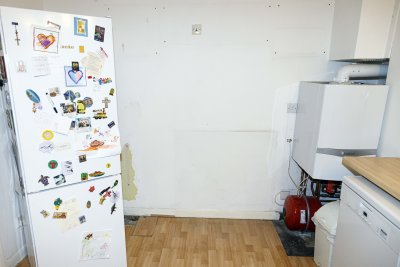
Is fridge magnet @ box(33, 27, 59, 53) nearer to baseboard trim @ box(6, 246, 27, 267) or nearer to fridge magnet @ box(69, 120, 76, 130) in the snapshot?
fridge magnet @ box(69, 120, 76, 130)

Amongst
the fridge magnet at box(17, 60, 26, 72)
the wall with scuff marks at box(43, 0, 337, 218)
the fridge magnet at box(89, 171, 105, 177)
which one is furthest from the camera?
the wall with scuff marks at box(43, 0, 337, 218)

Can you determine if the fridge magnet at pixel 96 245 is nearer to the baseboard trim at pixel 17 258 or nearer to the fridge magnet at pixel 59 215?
the fridge magnet at pixel 59 215

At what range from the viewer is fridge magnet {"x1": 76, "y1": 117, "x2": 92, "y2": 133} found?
1.66m

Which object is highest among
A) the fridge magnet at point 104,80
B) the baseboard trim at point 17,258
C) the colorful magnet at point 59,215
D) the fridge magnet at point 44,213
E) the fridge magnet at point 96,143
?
the fridge magnet at point 104,80

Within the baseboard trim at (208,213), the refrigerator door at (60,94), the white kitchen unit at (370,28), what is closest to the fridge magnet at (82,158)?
the refrigerator door at (60,94)

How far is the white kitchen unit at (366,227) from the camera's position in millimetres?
1179

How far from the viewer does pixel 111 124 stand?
5.80 feet

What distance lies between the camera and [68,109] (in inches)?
63.2

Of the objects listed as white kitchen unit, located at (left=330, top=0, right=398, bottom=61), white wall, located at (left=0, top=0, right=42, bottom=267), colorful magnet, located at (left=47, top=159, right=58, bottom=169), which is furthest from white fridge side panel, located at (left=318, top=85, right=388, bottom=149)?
white wall, located at (left=0, top=0, right=42, bottom=267)

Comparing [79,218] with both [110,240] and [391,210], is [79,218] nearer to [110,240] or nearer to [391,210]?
[110,240]

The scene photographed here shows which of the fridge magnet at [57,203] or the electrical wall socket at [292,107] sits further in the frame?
the electrical wall socket at [292,107]

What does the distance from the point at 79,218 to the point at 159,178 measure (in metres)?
1.05

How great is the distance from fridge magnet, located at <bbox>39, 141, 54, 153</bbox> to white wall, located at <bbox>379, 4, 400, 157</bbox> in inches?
89.3

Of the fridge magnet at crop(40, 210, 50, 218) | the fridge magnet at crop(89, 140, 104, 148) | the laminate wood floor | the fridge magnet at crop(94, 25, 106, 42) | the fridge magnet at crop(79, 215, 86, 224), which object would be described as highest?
the fridge magnet at crop(94, 25, 106, 42)
